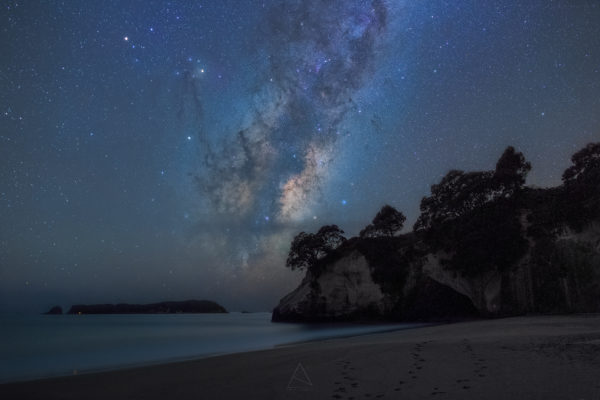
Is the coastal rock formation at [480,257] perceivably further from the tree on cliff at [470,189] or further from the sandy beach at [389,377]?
the sandy beach at [389,377]

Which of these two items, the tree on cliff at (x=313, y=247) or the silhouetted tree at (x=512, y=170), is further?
the tree on cliff at (x=313, y=247)

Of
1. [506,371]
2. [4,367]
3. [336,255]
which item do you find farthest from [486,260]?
[4,367]

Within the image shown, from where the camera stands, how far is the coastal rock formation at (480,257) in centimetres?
2961

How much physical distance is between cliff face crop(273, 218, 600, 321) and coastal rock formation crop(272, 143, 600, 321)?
85 millimetres

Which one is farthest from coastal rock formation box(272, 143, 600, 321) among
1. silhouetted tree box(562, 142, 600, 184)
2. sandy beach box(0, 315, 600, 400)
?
sandy beach box(0, 315, 600, 400)

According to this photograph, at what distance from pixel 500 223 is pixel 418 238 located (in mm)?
12204

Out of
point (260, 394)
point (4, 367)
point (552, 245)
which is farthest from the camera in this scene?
point (552, 245)

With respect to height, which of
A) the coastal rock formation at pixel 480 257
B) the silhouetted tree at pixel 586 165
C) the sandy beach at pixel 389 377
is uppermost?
the silhouetted tree at pixel 586 165

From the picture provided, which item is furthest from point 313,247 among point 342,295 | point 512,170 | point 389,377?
point 389,377

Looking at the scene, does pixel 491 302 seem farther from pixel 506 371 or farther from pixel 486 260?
pixel 506 371

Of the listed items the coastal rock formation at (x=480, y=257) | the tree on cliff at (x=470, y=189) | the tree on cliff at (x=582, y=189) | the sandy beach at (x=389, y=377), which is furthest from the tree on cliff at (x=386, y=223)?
the sandy beach at (x=389, y=377)

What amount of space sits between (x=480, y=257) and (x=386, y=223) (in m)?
16.6

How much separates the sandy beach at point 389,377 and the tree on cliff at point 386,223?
37.2 meters

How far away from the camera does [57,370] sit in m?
16.6
